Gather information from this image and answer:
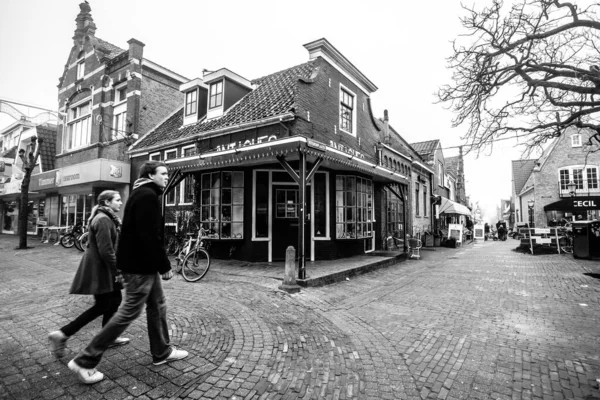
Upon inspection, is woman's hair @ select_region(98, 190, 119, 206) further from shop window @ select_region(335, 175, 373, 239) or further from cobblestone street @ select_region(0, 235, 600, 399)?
shop window @ select_region(335, 175, 373, 239)

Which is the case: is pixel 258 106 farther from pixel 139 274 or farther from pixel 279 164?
pixel 139 274

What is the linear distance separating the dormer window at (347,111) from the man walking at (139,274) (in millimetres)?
10390

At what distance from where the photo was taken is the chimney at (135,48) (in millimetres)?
15867

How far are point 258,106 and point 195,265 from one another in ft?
21.7

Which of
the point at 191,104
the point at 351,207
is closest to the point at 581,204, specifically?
the point at 351,207

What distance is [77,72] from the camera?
770 inches

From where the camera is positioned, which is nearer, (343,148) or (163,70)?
(343,148)

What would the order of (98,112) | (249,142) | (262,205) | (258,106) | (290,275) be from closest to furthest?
(290,275) → (262,205) → (249,142) → (258,106) → (98,112)

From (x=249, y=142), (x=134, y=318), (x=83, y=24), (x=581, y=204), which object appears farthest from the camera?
(x=83, y=24)

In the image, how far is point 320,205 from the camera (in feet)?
35.1

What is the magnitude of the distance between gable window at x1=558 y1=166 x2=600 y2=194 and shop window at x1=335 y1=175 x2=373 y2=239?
23.9m

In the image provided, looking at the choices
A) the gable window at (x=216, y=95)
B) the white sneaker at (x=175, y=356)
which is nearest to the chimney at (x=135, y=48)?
the gable window at (x=216, y=95)

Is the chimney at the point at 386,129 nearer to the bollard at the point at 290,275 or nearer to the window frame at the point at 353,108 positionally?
the window frame at the point at 353,108

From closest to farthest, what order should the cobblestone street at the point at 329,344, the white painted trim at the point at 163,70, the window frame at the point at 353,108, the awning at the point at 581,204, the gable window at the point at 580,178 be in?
the cobblestone street at the point at 329,344, the awning at the point at 581,204, the window frame at the point at 353,108, the white painted trim at the point at 163,70, the gable window at the point at 580,178
